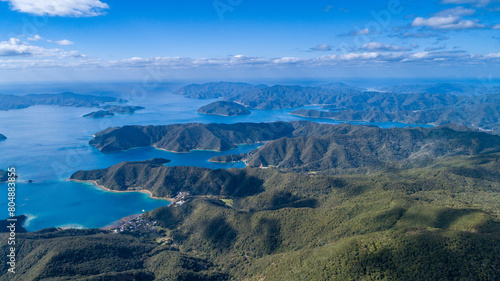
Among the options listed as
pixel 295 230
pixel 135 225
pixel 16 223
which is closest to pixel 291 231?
pixel 295 230

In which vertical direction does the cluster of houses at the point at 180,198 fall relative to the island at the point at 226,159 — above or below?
above

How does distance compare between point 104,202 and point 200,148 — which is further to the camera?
point 200,148

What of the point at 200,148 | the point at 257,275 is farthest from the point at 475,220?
the point at 200,148

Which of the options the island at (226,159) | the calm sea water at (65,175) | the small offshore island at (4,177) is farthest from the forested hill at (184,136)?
the small offshore island at (4,177)

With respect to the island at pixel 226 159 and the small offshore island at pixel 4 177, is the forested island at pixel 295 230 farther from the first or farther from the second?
the island at pixel 226 159

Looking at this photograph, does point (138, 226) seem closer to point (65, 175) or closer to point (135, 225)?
point (135, 225)

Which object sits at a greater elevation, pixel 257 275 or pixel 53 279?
pixel 53 279

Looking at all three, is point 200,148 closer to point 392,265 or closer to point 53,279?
point 53,279

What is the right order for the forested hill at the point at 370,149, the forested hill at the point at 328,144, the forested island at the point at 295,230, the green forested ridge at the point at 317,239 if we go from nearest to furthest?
the green forested ridge at the point at 317,239 → the forested island at the point at 295,230 → the forested hill at the point at 370,149 → the forested hill at the point at 328,144

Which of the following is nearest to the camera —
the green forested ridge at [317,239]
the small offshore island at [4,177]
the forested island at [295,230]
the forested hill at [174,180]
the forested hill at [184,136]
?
the green forested ridge at [317,239]
